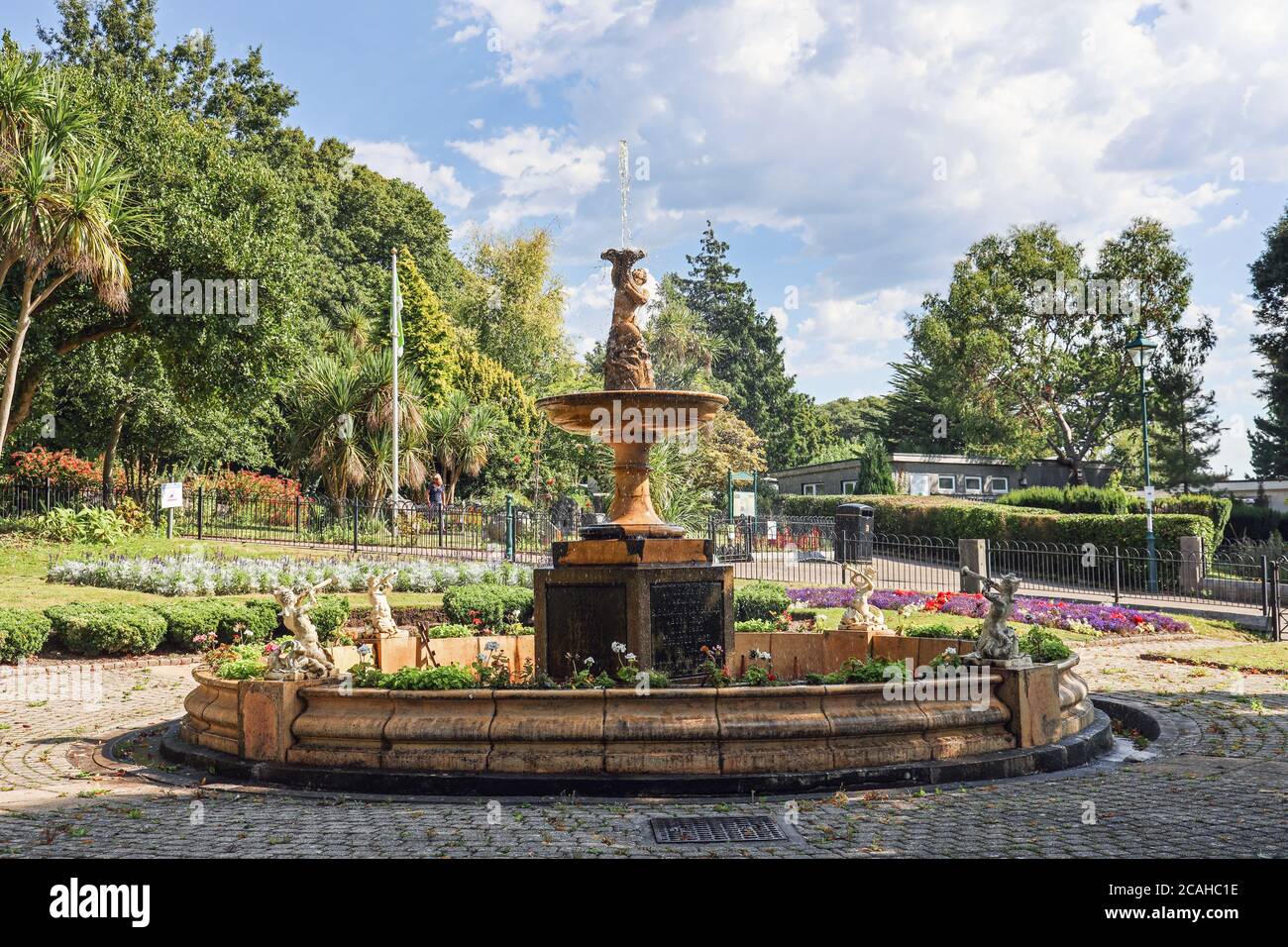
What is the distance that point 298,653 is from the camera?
7938 millimetres

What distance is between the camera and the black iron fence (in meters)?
22.7

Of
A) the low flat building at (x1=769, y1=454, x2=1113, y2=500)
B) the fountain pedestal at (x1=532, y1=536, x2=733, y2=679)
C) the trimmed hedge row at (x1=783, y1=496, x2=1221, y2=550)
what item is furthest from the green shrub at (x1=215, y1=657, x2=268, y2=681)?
the low flat building at (x1=769, y1=454, x2=1113, y2=500)

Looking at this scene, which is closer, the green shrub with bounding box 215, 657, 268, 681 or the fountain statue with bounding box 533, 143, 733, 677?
the green shrub with bounding box 215, 657, 268, 681

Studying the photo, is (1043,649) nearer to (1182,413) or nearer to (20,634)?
(20,634)

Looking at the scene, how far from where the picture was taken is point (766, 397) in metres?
63.2

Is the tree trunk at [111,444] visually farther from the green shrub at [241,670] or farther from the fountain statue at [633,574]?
the fountain statue at [633,574]

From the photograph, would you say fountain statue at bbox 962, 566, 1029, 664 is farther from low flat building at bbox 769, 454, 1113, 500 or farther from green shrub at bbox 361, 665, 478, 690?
low flat building at bbox 769, 454, 1113, 500

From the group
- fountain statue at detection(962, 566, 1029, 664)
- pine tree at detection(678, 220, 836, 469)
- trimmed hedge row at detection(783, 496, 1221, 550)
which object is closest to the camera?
fountain statue at detection(962, 566, 1029, 664)

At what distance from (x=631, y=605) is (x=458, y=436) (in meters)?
27.7

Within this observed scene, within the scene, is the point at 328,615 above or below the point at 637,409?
below

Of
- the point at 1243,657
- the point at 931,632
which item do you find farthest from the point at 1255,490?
the point at 931,632

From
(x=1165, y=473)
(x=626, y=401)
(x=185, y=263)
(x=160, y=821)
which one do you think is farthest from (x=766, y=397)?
(x=160, y=821)

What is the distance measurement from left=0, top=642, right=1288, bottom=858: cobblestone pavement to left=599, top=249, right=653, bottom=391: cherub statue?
457cm

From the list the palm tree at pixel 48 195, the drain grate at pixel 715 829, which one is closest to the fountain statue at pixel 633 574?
the drain grate at pixel 715 829
